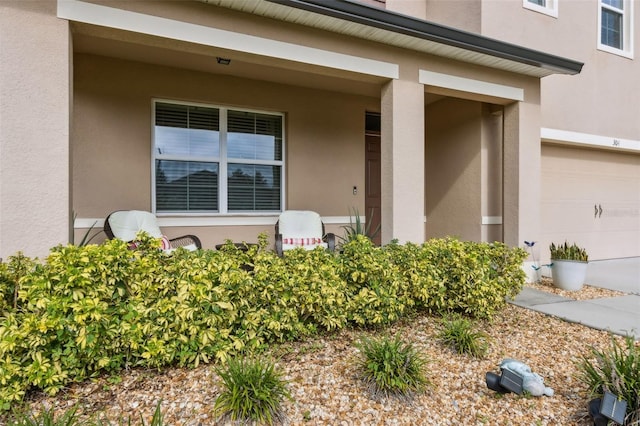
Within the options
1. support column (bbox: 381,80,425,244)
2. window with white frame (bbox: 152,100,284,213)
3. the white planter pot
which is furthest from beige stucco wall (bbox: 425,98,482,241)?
window with white frame (bbox: 152,100,284,213)

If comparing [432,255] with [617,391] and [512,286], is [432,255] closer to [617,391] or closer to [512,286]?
[512,286]

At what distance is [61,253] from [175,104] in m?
3.78

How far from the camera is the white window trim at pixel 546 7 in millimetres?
6855

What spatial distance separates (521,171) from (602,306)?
7.19 ft

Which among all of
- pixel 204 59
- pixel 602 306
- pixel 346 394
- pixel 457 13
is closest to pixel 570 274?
pixel 602 306

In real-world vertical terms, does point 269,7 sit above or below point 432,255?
above

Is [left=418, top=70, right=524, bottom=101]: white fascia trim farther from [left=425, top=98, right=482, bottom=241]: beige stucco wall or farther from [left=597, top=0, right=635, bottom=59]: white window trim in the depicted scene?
[left=597, top=0, right=635, bottom=59]: white window trim

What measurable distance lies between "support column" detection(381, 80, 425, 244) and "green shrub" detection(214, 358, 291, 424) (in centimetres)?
282

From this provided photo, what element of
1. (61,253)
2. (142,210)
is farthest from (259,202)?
(61,253)

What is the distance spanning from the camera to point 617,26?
8234 mm

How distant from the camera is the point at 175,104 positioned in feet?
19.1

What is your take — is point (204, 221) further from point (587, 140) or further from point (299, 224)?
point (587, 140)

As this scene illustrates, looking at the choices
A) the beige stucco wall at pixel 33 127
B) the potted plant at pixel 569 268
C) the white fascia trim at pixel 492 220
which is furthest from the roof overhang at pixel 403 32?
the potted plant at pixel 569 268

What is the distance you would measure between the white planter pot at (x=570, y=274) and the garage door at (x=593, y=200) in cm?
183
